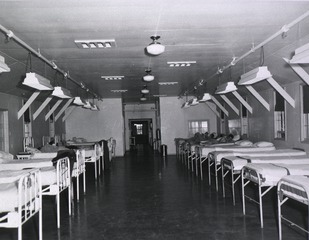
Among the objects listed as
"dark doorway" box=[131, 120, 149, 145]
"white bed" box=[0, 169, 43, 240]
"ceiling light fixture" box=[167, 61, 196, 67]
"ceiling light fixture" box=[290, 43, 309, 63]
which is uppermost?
"ceiling light fixture" box=[167, 61, 196, 67]

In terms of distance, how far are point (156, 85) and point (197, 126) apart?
18.8ft

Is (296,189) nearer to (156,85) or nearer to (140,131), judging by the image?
(156,85)

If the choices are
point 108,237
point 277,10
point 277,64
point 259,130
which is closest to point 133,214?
point 108,237

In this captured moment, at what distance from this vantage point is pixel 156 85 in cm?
1178

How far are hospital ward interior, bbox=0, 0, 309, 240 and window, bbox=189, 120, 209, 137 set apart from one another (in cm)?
516

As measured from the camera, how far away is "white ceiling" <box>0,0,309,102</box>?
12.9 feet

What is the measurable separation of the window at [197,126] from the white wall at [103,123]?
3758 millimetres

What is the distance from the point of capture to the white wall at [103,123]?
53.3 ft

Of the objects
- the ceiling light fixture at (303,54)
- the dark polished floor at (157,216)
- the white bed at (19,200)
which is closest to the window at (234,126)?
the dark polished floor at (157,216)

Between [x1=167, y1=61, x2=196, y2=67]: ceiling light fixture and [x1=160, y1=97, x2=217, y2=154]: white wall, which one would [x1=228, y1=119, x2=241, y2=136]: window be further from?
[x1=167, y1=61, x2=196, y2=67]: ceiling light fixture

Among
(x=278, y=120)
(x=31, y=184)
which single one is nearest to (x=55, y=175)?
(x=31, y=184)

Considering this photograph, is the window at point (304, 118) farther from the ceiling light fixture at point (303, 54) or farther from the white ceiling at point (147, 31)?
the ceiling light fixture at point (303, 54)

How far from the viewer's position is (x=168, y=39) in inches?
215

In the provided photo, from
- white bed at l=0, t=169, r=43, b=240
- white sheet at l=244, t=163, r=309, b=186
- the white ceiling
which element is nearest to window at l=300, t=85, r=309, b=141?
the white ceiling
